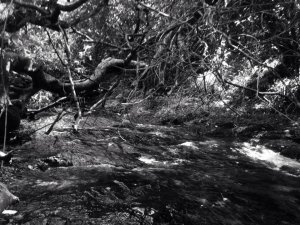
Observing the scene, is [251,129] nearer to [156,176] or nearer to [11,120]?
[156,176]

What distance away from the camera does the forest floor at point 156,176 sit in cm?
512

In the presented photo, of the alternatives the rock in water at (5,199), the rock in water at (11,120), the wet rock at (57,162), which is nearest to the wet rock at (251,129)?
the wet rock at (57,162)

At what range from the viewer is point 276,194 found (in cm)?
630

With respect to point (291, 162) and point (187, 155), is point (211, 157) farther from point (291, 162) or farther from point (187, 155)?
point (291, 162)

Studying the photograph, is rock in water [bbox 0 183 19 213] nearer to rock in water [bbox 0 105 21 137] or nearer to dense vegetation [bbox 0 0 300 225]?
dense vegetation [bbox 0 0 300 225]

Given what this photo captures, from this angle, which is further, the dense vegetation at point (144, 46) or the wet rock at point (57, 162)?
the wet rock at point (57, 162)

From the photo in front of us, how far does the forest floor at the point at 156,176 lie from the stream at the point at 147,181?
0.02 m

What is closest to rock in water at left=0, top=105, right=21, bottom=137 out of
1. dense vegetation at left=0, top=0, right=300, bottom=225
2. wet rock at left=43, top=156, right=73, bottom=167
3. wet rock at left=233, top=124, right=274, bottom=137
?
dense vegetation at left=0, top=0, right=300, bottom=225

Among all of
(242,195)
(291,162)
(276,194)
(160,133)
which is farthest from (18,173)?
(291,162)

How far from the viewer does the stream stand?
200 inches

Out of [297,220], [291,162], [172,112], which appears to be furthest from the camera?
[172,112]

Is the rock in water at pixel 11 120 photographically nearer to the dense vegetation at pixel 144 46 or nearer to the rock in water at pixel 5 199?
the dense vegetation at pixel 144 46

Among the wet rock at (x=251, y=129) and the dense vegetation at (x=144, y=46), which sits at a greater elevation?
the dense vegetation at (x=144, y=46)

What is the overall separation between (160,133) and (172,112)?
10.2 ft
